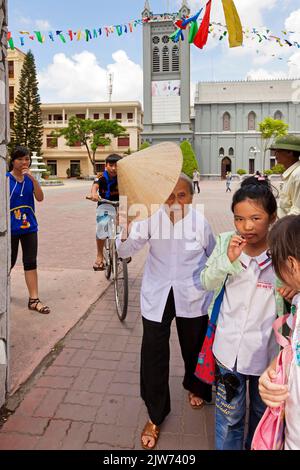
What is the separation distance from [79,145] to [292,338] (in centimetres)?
5591

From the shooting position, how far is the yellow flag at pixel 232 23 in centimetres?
240

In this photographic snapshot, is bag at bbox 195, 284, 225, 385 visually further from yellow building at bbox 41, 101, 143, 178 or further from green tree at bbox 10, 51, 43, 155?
yellow building at bbox 41, 101, 143, 178

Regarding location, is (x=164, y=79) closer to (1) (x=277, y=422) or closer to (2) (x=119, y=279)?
(2) (x=119, y=279)

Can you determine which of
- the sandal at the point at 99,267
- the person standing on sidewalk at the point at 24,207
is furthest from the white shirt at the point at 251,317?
the sandal at the point at 99,267

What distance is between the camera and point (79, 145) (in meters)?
54.8

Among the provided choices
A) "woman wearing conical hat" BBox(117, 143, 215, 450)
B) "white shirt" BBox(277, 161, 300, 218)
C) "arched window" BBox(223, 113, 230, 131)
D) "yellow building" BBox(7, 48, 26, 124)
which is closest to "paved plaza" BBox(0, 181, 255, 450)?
"woman wearing conical hat" BBox(117, 143, 215, 450)

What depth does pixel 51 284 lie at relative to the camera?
5.36 meters

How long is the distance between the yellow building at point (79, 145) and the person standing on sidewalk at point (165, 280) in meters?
52.4

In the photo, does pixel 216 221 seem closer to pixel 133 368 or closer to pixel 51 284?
pixel 51 284

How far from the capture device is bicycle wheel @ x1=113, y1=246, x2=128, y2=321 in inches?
159

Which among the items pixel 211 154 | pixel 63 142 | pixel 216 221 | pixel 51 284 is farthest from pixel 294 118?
pixel 51 284

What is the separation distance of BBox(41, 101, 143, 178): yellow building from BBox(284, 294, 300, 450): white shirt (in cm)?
5333

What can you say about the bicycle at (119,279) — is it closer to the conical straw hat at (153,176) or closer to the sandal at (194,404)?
the sandal at (194,404)

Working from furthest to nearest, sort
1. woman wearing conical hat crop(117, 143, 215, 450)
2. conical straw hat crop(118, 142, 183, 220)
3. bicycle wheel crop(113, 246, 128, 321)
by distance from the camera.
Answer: bicycle wheel crop(113, 246, 128, 321) → woman wearing conical hat crop(117, 143, 215, 450) → conical straw hat crop(118, 142, 183, 220)
